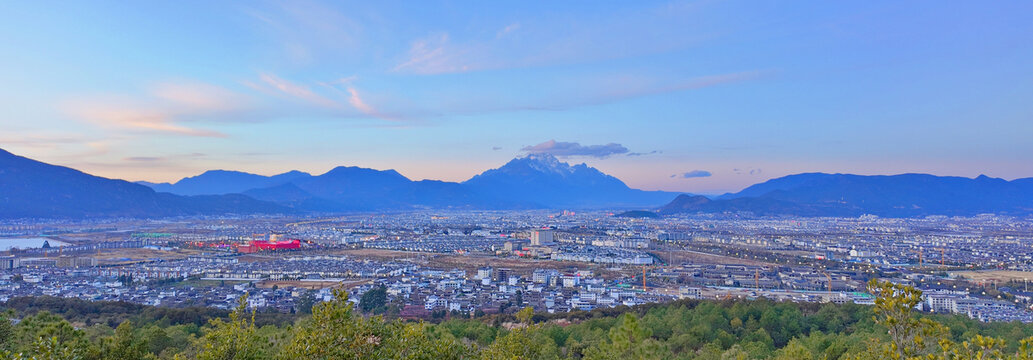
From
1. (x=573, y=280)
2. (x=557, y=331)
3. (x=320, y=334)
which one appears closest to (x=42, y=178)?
(x=573, y=280)

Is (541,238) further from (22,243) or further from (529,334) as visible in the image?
(529,334)

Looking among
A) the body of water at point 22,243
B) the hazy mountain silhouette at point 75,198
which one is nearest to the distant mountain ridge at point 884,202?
the hazy mountain silhouette at point 75,198

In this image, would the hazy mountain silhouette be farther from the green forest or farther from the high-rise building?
the green forest

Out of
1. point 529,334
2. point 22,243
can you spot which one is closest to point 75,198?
point 22,243

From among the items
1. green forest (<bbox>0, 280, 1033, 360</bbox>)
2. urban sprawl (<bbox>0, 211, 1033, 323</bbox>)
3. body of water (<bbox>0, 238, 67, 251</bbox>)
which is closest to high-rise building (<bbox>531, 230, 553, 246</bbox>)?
urban sprawl (<bbox>0, 211, 1033, 323</bbox>)

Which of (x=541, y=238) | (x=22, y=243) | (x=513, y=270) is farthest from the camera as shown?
(x=541, y=238)

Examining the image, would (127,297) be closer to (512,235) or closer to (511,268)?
(511,268)

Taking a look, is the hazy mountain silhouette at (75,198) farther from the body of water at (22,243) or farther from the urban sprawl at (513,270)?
the urban sprawl at (513,270)
